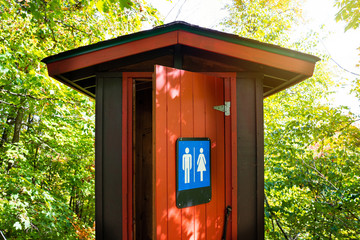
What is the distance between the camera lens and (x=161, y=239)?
5.90 ft

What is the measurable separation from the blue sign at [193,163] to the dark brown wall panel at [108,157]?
0.78m

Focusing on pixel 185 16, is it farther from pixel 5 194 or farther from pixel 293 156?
pixel 5 194

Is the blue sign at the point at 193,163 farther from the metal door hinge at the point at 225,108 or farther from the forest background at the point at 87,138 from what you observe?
the forest background at the point at 87,138

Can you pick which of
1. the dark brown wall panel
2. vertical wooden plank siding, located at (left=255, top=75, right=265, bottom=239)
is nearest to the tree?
vertical wooden plank siding, located at (left=255, top=75, right=265, bottom=239)

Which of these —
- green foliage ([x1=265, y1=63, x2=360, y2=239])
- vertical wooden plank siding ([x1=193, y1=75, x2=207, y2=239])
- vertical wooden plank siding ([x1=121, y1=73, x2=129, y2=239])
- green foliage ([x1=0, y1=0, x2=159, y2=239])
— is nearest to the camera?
vertical wooden plank siding ([x1=193, y1=75, x2=207, y2=239])

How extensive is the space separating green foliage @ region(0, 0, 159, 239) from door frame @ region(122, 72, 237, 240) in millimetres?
1066

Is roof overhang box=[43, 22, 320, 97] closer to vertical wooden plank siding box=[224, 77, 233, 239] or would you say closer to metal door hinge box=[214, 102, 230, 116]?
vertical wooden plank siding box=[224, 77, 233, 239]

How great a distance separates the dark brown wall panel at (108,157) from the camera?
2326mm

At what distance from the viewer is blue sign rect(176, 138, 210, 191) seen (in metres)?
1.95

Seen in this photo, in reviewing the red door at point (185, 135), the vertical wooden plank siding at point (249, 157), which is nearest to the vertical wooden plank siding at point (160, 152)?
the red door at point (185, 135)

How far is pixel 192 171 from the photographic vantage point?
6.68 ft

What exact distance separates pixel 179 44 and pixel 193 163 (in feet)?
3.97

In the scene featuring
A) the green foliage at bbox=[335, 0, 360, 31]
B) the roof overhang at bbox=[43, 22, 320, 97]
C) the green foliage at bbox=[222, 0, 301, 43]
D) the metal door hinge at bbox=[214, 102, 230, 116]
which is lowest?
the metal door hinge at bbox=[214, 102, 230, 116]

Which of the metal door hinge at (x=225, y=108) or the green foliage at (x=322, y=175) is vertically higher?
the metal door hinge at (x=225, y=108)
